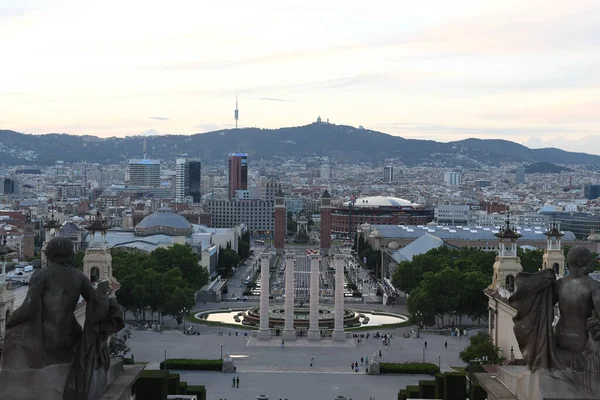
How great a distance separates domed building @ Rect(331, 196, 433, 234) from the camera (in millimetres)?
159250

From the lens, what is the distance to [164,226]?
9756 centimetres

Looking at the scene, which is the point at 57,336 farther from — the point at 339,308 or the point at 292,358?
the point at 339,308

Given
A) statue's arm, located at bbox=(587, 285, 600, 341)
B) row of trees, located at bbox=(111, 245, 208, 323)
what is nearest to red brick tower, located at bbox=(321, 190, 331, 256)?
row of trees, located at bbox=(111, 245, 208, 323)

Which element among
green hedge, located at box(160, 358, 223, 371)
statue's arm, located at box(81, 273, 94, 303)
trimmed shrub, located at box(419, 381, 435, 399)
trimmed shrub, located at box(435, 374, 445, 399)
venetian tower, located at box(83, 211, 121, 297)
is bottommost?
green hedge, located at box(160, 358, 223, 371)

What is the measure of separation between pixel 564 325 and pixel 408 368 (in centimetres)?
3482

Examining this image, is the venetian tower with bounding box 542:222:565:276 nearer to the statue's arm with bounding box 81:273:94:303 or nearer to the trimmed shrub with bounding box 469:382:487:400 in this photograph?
the trimmed shrub with bounding box 469:382:487:400

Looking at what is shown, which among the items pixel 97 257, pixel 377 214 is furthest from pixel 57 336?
pixel 377 214

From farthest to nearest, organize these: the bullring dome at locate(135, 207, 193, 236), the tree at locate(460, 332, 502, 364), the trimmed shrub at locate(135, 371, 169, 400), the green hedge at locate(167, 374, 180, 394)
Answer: the bullring dome at locate(135, 207, 193, 236)
the tree at locate(460, 332, 502, 364)
the green hedge at locate(167, 374, 180, 394)
the trimmed shrub at locate(135, 371, 169, 400)

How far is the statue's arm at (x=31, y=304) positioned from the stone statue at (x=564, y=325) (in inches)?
158

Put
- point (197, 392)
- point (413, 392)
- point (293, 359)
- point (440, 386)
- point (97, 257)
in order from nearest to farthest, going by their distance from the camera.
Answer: point (440, 386) → point (197, 392) → point (413, 392) → point (97, 257) → point (293, 359)

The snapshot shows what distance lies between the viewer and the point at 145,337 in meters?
52.1

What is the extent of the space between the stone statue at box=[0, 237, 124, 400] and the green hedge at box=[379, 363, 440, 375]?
34.7 metres

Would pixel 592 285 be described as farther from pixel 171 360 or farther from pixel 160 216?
pixel 160 216

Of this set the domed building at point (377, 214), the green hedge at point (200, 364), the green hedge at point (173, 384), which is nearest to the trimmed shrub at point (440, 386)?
the green hedge at point (173, 384)
